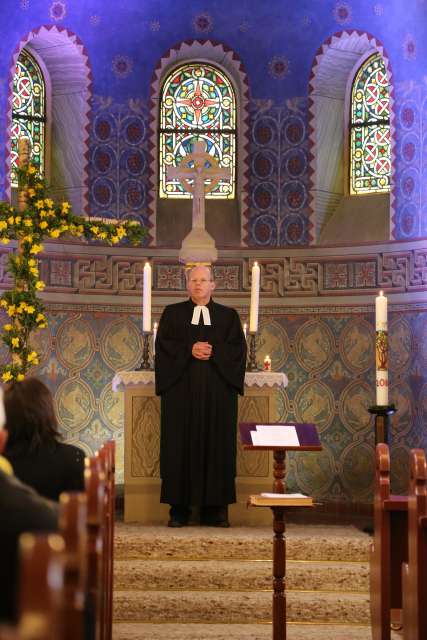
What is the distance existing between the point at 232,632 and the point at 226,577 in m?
0.72

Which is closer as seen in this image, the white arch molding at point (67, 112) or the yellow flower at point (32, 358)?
the yellow flower at point (32, 358)

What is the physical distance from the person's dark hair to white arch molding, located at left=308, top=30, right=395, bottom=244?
25.9 feet

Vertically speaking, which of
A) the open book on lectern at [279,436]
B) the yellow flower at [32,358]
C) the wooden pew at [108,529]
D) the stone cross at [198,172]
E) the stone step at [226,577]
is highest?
the stone cross at [198,172]

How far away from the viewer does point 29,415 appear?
454cm

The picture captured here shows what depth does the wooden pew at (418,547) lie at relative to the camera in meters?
4.65

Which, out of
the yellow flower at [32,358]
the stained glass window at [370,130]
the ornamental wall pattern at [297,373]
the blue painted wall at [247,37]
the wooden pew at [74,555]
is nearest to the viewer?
the wooden pew at [74,555]

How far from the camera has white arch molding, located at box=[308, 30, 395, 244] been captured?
12250mm

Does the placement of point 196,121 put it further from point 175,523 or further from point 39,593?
point 39,593

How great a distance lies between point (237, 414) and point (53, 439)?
4.60 metres

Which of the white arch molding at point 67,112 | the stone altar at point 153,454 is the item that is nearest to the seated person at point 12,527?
the stone altar at point 153,454

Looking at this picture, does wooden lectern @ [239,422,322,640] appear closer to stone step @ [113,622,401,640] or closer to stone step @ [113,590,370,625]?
stone step @ [113,622,401,640]

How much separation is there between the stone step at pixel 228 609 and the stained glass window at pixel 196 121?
6105mm

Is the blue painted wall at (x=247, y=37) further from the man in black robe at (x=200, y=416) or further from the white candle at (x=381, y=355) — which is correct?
the white candle at (x=381, y=355)

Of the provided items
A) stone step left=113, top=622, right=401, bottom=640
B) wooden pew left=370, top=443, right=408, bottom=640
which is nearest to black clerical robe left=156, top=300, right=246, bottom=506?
stone step left=113, top=622, right=401, bottom=640
